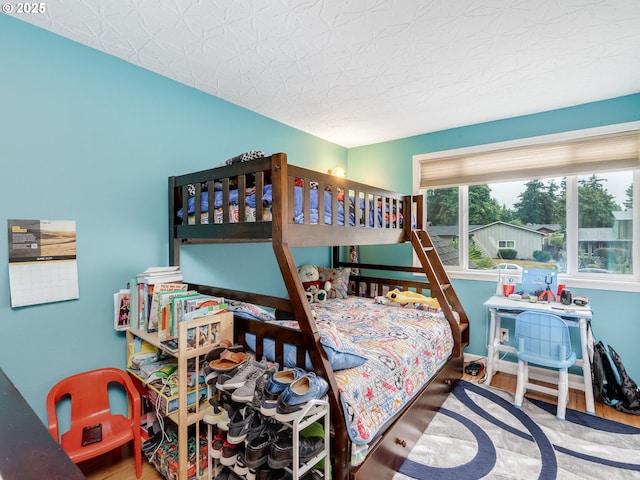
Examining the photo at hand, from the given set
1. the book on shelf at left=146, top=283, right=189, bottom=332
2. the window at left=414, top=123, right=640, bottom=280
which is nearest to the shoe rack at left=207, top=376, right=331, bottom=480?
the book on shelf at left=146, top=283, right=189, bottom=332

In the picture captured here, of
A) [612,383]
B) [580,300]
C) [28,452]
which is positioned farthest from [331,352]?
[612,383]

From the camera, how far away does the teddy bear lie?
10.8ft

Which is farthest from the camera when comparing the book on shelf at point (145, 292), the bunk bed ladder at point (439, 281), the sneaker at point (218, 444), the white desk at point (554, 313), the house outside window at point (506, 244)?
the house outside window at point (506, 244)

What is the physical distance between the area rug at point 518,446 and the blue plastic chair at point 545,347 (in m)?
0.15

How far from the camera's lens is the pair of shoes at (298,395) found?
1178 mm

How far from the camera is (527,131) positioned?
297cm

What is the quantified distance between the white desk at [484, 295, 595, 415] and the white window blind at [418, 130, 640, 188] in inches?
46.8

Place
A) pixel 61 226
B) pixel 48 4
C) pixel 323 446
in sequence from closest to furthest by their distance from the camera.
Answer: pixel 323 446, pixel 48 4, pixel 61 226

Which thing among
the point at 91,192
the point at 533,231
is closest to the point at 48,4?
the point at 91,192

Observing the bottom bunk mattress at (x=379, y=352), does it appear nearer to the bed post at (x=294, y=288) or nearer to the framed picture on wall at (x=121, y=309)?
the bed post at (x=294, y=288)

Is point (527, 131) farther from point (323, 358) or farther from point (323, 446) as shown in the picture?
point (323, 446)

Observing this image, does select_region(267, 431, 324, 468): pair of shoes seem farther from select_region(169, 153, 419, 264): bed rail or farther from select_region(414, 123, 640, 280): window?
select_region(414, 123, 640, 280): window

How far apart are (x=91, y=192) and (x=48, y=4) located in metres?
0.95

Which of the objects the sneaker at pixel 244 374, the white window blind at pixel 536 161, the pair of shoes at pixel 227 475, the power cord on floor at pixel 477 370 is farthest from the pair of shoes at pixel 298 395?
the white window blind at pixel 536 161
